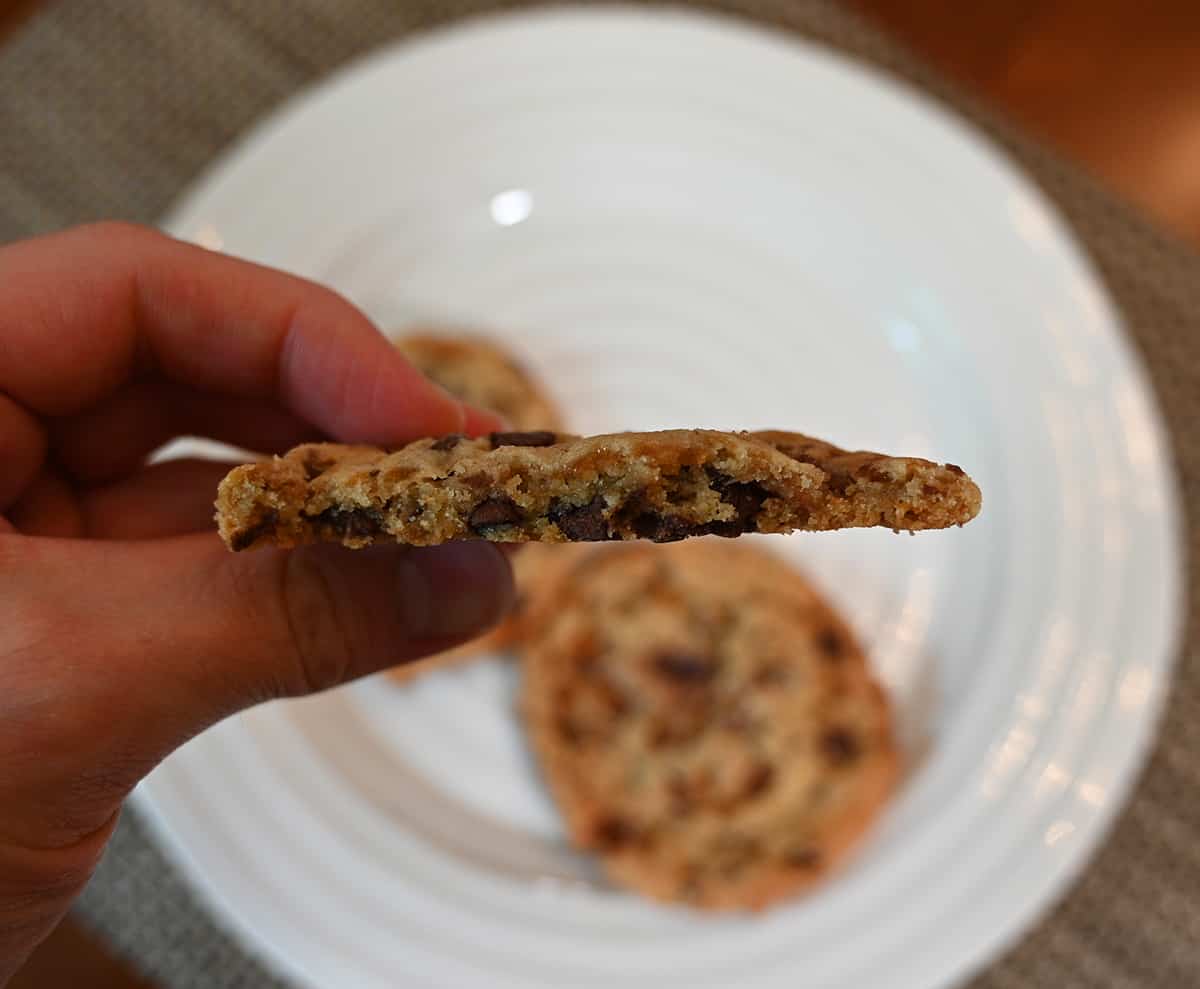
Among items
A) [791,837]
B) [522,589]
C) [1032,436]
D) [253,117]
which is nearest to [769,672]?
[791,837]

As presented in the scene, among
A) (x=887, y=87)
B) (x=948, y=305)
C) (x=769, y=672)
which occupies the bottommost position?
(x=769, y=672)

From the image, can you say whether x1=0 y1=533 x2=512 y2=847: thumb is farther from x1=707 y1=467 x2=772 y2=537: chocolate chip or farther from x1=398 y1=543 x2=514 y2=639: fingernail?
x1=707 y1=467 x2=772 y2=537: chocolate chip

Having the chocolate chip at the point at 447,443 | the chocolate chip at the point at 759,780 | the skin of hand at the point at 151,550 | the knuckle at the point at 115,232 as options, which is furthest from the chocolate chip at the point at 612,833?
the knuckle at the point at 115,232

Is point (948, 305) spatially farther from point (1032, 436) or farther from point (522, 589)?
point (522, 589)

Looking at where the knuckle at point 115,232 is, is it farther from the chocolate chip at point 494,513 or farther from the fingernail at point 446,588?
the chocolate chip at point 494,513

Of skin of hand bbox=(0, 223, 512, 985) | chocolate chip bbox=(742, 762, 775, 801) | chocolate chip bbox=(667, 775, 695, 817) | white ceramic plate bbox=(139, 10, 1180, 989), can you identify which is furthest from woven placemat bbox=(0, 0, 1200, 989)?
skin of hand bbox=(0, 223, 512, 985)

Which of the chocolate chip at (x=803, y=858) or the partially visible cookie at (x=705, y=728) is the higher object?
the partially visible cookie at (x=705, y=728)
